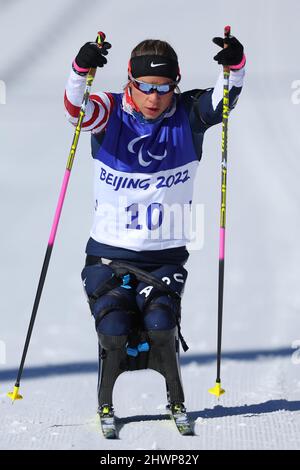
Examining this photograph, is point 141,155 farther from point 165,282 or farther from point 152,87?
point 165,282

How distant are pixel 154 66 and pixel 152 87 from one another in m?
0.09

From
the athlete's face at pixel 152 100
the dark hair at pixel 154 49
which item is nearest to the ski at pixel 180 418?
the athlete's face at pixel 152 100

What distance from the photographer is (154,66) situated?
4727mm

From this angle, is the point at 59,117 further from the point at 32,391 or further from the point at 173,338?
the point at 173,338

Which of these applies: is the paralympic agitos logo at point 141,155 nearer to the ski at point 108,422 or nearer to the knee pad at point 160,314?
the knee pad at point 160,314

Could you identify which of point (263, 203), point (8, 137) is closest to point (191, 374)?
point (263, 203)

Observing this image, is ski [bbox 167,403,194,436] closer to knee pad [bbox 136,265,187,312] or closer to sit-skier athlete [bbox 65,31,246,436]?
sit-skier athlete [bbox 65,31,246,436]

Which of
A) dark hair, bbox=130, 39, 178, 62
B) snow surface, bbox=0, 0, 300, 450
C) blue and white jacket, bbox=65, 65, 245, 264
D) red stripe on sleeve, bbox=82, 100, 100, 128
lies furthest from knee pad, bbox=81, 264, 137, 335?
dark hair, bbox=130, 39, 178, 62

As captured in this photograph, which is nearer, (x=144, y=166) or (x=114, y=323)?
(x=114, y=323)

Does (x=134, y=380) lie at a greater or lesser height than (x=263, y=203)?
lesser

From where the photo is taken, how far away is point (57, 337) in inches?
249

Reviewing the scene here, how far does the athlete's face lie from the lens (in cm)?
473

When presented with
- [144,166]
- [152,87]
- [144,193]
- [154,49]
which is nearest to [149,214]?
[144,193]
